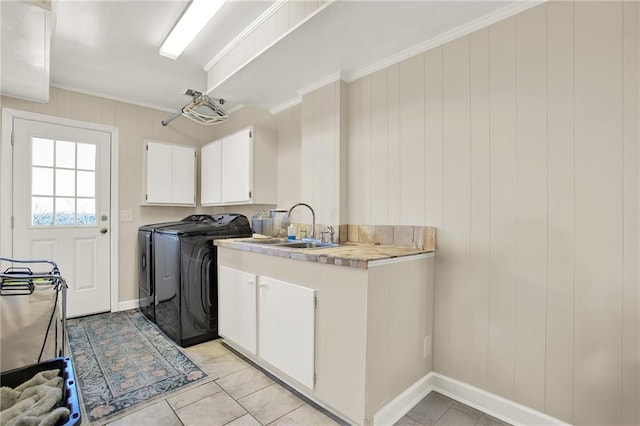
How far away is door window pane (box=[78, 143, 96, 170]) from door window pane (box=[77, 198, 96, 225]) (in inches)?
14.2

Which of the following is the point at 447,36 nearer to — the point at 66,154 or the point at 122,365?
the point at 122,365

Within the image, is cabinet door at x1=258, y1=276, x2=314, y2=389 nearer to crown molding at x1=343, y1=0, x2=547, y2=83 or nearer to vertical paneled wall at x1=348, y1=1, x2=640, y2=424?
vertical paneled wall at x1=348, y1=1, x2=640, y2=424

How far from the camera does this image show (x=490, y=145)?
70.3 inches

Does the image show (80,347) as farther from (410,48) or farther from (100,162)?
(410,48)

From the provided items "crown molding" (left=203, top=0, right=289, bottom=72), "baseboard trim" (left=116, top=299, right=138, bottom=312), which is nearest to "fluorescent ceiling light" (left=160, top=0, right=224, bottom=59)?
"crown molding" (left=203, top=0, right=289, bottom=72)

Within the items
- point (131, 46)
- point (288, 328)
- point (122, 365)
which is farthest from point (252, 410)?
point (131, 46)

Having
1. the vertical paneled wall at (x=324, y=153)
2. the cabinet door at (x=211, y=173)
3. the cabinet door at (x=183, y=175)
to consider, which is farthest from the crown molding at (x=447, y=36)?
the cabinet door at (x=183, y=175)

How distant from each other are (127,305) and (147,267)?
2.34 ft

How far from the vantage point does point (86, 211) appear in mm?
3371

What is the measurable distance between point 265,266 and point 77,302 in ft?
8.45

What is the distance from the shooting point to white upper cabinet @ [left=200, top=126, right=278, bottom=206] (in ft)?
10.2

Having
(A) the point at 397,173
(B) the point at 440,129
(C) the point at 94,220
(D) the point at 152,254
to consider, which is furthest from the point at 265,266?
(C) the point at 94,220

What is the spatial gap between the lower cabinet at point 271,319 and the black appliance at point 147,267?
1.07m

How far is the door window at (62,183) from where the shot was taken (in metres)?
3.10
